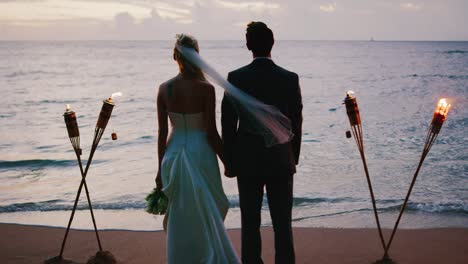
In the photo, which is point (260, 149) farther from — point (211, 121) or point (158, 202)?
point (158, 202)

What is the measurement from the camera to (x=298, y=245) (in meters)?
5.61

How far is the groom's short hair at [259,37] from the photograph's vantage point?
362 centimetres

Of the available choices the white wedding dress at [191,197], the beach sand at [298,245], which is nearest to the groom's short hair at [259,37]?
the white wedding dress at [191,197]

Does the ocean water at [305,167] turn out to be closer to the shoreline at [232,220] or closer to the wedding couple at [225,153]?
the shoreline at [232,220]

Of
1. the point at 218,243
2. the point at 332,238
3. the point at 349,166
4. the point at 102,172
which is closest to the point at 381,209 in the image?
the point at 332,238

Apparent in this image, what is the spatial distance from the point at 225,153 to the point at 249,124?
336 mm

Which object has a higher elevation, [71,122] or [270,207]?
[71,122]

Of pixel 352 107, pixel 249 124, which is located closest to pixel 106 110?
pixel 249 124

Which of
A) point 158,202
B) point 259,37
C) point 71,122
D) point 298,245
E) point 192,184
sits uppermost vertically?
point 259,37

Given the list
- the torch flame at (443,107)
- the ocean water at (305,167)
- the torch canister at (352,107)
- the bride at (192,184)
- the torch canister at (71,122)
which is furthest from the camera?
the ocean water at (305,167)

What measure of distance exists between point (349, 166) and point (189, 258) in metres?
7.47

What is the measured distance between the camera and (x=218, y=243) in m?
4.00

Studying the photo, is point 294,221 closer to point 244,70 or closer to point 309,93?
point 244,70

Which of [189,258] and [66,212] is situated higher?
[189,258]
